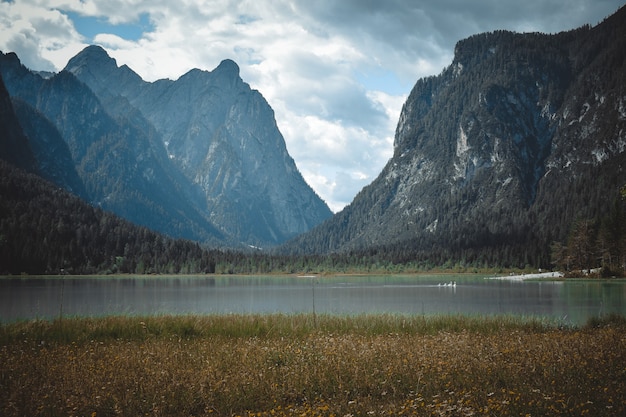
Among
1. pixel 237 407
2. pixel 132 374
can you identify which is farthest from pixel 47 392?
pixel 237 407

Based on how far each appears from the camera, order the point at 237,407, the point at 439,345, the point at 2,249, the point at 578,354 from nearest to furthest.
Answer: the point at 237,407 < the point at 578,354 < the point at 439,345 < the point at 2,249

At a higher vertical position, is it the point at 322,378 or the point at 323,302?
the point at 322,378

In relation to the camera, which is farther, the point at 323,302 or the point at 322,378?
the point at 323,302

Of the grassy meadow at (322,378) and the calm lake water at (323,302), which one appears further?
the calm lake water at (323,302)

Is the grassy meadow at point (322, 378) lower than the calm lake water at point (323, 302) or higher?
higher

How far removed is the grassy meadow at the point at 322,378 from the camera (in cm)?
1186

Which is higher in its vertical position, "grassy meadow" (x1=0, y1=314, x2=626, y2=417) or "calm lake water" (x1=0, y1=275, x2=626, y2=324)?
"grassy meadow" (x1=0, y1=314, x2=626, y2=417)

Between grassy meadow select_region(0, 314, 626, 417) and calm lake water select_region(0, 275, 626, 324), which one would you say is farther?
calm lake water select_region(0, 275, 626, 324)

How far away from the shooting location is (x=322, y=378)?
46.7 feet

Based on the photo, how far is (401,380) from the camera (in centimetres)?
1414

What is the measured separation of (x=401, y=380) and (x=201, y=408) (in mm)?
5214

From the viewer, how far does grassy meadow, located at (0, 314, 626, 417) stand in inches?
467

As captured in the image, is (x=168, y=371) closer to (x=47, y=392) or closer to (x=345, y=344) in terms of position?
(x=47, y=392)

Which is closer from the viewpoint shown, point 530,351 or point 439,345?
point 530,351
